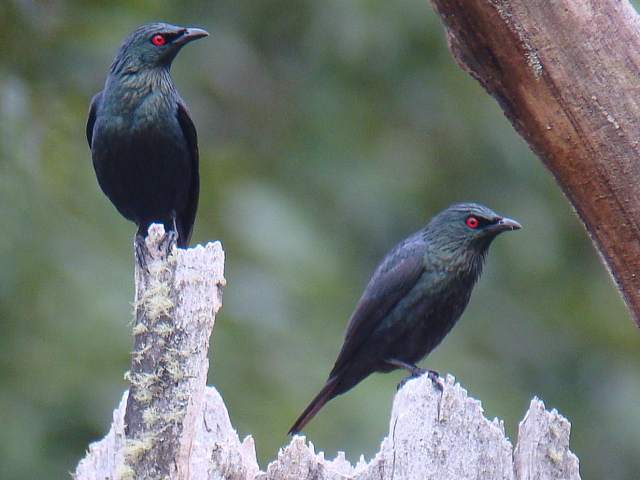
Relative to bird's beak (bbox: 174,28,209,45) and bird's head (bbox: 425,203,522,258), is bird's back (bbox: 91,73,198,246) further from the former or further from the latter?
bird's head (bbox: 425,203,522,258)

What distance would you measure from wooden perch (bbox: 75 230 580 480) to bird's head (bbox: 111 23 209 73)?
6.22 ft

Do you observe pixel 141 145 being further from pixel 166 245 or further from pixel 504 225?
pixel 504 225

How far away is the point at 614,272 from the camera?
4.67 meters

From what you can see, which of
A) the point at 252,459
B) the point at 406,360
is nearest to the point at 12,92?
the point at 406,360

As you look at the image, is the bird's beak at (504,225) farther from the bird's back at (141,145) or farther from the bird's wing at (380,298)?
the bird's back at (141,145)

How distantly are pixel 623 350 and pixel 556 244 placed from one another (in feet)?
3.63

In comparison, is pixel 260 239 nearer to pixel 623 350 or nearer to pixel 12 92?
pixel 12 92

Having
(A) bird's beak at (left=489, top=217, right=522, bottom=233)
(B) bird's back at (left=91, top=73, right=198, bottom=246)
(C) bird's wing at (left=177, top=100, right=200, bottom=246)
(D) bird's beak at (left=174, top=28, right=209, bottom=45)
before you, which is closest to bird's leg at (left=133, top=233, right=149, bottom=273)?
(B) bird's back at (left=91, top=73, right=198, bottom=246)

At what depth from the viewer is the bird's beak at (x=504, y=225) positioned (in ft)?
20.7

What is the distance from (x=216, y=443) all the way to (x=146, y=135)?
6.39 feet

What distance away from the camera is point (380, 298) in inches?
254

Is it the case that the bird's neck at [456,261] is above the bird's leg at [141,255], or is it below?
above

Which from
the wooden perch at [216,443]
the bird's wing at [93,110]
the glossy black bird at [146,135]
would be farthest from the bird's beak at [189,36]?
the wooden perch at [216,443]

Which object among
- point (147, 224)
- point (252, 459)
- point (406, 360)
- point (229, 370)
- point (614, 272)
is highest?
point (229, 370)
